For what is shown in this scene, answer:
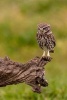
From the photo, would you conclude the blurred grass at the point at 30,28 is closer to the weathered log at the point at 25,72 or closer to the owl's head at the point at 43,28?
the weathered log at the point at 25,72

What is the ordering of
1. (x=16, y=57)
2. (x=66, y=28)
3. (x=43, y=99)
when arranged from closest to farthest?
(x=43, y=99) → (x=16, y=57) → (x=66, y=28)

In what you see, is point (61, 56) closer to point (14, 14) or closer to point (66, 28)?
point (66, 28)

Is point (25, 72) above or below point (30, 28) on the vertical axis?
below

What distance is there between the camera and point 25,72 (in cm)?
688

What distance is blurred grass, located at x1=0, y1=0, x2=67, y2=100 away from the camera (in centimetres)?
1641

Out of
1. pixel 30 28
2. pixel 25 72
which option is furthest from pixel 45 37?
pixel 30 28

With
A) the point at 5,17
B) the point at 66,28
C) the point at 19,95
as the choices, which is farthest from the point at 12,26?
the point at 19,95

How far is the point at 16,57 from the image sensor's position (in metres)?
16.4

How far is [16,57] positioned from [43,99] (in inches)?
282

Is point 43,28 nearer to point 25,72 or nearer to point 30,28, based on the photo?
point 25,72

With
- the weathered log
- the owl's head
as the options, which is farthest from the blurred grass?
the owl's head

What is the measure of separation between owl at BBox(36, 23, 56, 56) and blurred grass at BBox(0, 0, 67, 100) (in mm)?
6276

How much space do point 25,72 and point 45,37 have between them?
541 mm

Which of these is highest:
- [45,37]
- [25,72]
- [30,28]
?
[30,28]
